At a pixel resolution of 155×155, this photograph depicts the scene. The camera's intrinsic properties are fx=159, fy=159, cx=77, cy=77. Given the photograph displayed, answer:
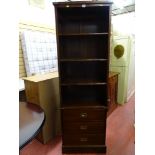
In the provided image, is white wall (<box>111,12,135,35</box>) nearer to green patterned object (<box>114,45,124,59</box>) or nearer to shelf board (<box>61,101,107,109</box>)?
green patterned object (<box>114,45,124,59</box>)

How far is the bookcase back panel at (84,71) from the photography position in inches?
82.7

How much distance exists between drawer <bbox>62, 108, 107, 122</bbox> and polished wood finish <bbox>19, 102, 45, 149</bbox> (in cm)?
59

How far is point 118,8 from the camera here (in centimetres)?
413

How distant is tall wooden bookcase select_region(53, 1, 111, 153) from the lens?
1.98 metres

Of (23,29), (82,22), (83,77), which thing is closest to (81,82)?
(83,77)

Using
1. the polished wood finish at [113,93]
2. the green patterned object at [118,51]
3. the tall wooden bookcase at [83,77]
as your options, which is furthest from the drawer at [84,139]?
the green patterned object at [118,51]

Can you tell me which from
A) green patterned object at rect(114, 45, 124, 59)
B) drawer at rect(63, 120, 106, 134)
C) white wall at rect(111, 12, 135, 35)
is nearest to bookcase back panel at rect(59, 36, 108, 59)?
drawer at rect(63, 120, 106, 134)

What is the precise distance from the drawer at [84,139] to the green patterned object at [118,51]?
2168mm

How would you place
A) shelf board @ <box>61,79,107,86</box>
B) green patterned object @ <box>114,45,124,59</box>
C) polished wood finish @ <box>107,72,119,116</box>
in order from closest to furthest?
shelf board @ <box>61,79,107,86</box> → polished wood finish @ <box>107,72,119,116</box> → green patterned object @ <box>114,45,124,59</box>

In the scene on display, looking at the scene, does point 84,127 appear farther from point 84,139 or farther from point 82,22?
point 82,22
